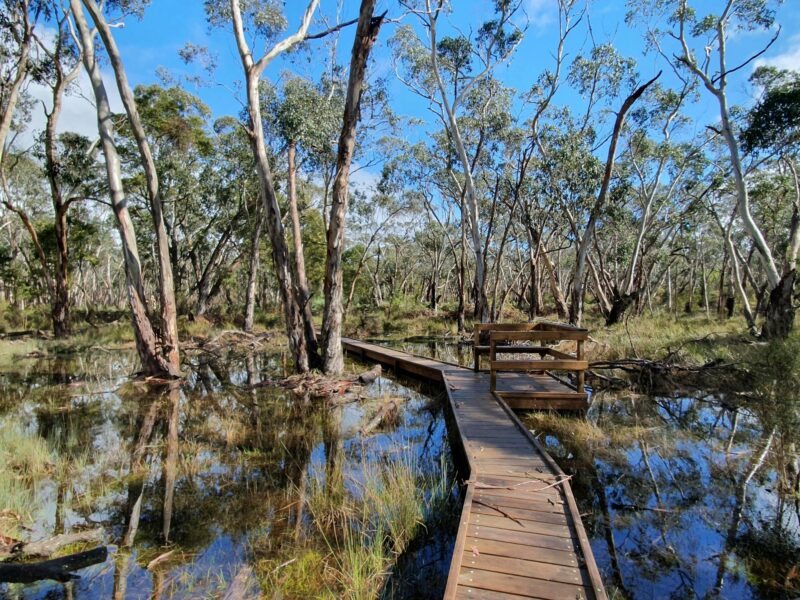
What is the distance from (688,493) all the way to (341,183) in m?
8.18

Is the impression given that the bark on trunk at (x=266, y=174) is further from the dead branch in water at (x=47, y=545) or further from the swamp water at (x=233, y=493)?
the dead branch in water at (x=47, y=545)

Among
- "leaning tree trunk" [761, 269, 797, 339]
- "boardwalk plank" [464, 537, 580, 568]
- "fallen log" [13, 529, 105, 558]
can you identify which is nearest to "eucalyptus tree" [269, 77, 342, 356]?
"fallen log" [13, 529, 105, 558]

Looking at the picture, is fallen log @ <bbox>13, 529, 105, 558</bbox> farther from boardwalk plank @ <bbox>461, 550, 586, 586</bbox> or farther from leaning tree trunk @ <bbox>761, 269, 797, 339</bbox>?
leaning tree trunk @ <bbox>761, 269, 797, 339</bbox>

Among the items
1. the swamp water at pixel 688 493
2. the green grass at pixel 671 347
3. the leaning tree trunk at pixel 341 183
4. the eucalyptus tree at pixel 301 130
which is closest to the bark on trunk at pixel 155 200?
the eucalyptus tree at pixel 301 130

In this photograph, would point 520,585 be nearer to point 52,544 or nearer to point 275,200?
point 52,544

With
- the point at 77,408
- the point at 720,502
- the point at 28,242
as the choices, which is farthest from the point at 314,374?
the point at 28,242

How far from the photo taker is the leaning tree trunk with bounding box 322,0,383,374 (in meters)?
9.71

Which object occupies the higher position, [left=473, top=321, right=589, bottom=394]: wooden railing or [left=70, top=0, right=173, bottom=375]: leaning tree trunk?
[left=70, top=0, right=173, bottom=375]: leaning tree trunk

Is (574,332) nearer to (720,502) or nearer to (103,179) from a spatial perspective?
(720,502)

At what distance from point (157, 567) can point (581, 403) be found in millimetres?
5842

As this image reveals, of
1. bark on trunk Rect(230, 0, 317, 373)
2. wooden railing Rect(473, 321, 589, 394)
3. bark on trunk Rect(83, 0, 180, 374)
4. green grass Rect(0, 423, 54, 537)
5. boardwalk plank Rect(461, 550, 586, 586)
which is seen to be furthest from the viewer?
bark on trunk Rect(230, 0, 317, 373)

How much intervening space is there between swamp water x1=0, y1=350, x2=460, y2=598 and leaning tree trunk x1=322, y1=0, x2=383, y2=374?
2.30m

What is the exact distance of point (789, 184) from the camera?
17219mm

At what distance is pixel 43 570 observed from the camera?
9.39 feet
